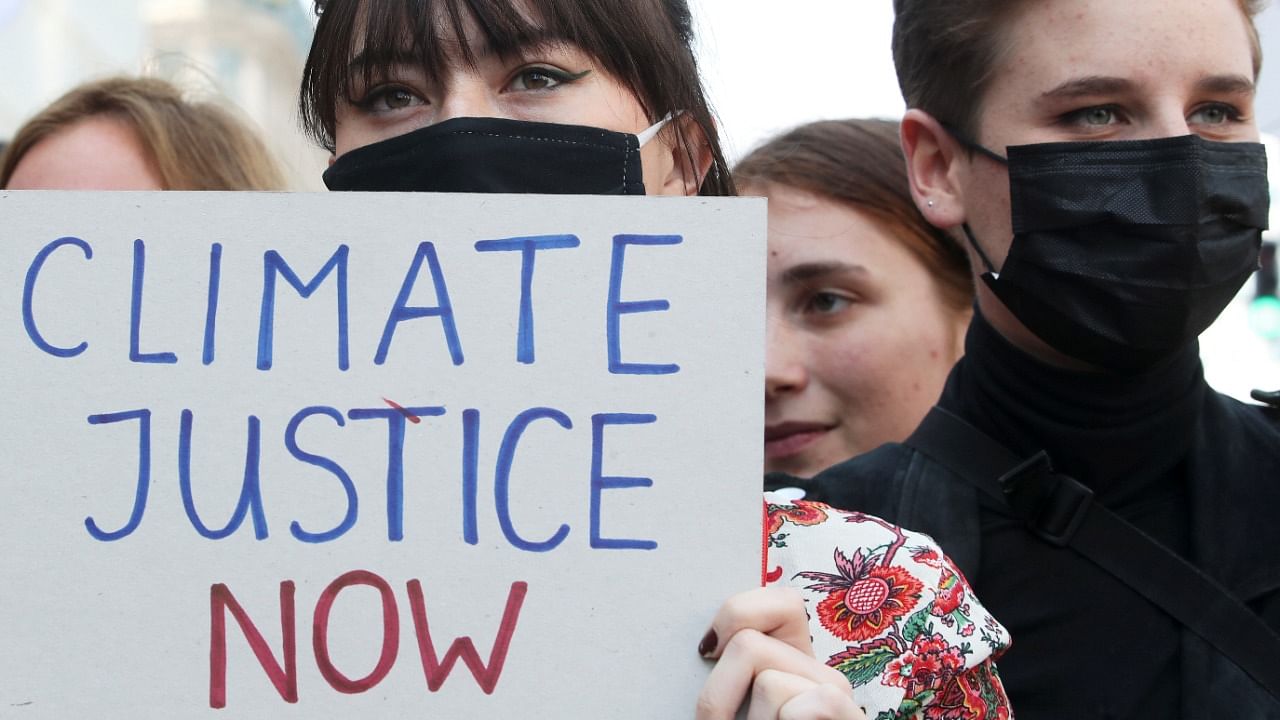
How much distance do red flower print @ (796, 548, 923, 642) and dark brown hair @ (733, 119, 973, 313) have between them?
1.70 meters

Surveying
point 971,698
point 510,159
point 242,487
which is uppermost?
point 510,159

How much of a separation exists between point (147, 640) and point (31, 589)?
148 mm

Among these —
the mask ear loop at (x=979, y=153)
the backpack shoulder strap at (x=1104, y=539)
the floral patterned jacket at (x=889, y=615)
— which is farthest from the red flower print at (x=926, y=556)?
the mask ear loop at (x=979, y=153)

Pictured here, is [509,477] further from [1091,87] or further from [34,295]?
[1091,87]

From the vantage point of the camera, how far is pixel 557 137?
6.35 ft

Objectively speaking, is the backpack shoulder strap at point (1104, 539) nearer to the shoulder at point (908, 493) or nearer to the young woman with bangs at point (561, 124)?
the shoulder at point (908, 493)

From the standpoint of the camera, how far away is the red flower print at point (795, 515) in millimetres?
1847

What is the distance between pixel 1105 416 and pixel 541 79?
1.12m

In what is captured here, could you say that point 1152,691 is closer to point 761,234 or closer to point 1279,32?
point 761,234

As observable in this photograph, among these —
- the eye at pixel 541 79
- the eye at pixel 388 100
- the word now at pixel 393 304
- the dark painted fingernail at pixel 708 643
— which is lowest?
the dark painted fingernail at pixel 708 643

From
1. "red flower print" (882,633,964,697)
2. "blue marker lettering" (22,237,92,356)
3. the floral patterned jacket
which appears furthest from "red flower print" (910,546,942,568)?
"blue marker lettering" (22,237,92,356)

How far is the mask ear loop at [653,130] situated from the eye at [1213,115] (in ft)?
2.93

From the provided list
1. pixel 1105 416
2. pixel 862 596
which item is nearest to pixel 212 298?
pixel 862 596

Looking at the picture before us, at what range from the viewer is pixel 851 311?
329cm
